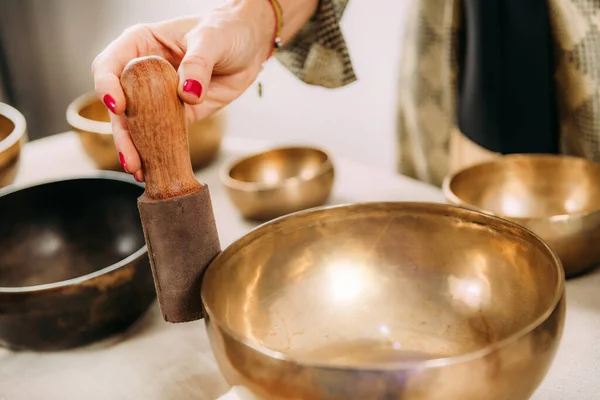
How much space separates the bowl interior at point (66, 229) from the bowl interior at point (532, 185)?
16.8 inches

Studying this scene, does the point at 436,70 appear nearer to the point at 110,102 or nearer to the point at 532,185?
the point at 532,185

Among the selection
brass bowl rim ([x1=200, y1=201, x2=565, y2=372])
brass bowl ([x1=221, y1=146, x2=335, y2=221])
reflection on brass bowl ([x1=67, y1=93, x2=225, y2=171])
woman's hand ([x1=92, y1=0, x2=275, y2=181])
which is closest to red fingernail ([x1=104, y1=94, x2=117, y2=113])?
woman's hand ([x1=92, y1=0, x2=275, y2=181])

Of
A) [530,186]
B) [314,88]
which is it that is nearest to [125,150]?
[530,186]

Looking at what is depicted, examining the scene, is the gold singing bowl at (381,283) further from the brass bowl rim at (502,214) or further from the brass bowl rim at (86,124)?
the brass bowl rim at (86,124)

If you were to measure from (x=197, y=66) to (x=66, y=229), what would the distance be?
0.35 m

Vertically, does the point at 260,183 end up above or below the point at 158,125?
below

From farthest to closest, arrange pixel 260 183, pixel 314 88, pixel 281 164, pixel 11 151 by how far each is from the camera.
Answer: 1. pixel 314 88
2. pixel 281 164
3. pixel 260 183
4. pixel 11 151

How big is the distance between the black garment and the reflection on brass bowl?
17.4 inches

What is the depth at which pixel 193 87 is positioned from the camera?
58 cm

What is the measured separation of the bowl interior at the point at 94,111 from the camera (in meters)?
1.19

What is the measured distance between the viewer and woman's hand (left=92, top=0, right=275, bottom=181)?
23.9 inches

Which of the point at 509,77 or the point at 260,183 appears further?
the point at 509,77

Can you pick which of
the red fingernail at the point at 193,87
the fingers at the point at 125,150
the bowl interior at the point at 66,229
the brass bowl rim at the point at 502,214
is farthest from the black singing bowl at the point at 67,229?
the brass bowl rim at the point at 502,214

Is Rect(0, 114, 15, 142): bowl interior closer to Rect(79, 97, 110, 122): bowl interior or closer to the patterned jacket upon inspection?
Rect(79, 97, 110, 122): bowl interior
